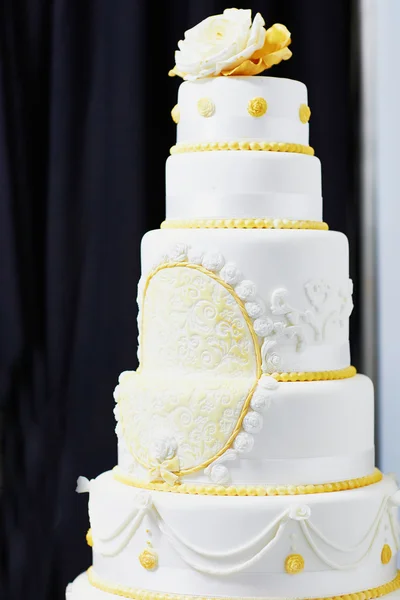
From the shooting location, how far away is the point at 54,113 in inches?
136

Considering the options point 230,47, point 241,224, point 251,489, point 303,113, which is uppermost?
point 230,47

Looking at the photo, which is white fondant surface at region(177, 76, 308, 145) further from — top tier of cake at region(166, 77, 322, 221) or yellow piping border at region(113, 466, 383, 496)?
yellow piping border at region(113, 466, 383, 496)

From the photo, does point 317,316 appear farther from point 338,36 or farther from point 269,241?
point 338,36

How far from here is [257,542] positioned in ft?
7.69

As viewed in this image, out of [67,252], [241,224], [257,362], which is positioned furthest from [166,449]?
[67,252]

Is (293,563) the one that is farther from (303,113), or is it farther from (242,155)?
(303,113)

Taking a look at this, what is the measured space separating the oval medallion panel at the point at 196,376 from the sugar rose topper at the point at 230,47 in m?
0.48

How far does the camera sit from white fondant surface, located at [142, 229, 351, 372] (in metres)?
2.44

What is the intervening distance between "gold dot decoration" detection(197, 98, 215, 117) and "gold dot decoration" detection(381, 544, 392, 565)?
110 centimetres

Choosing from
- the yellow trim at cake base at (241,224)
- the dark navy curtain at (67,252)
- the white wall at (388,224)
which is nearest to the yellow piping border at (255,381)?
the yellow trim at cake base at (241,224)

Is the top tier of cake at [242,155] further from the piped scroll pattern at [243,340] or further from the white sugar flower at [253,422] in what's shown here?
the white sugar flower at [253,422]

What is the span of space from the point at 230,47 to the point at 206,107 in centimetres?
15

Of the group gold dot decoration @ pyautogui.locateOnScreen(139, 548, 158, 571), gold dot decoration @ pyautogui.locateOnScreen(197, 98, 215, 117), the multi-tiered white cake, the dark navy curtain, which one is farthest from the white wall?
gold dot decoration @ pyautogui.locateOnScreen(139, 548, 158, 571)

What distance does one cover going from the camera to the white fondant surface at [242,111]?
251cm
